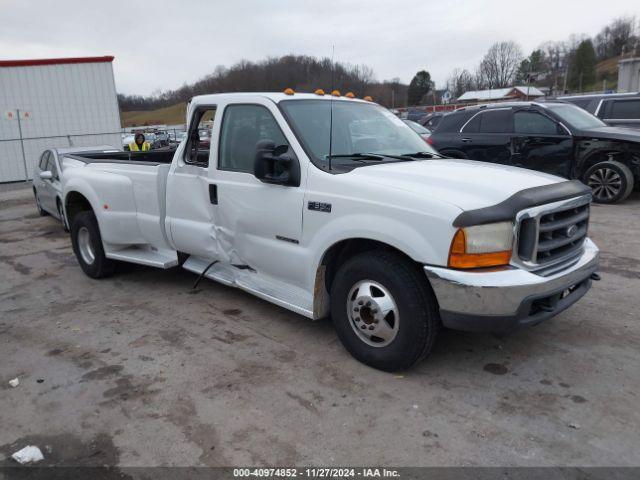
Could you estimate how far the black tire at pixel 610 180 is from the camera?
8953 millimetres

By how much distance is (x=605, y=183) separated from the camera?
9.20 m

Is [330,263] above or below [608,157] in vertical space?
below

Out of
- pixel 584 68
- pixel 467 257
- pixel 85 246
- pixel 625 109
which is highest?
pixel 584 68

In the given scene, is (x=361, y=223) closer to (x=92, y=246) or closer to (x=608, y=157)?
(x=92, y=246)

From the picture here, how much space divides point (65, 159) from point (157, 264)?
8.67 feet

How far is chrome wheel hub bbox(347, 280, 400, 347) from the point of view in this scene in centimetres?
343

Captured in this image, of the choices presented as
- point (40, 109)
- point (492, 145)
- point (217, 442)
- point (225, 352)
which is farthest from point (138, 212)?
point (40, 109)

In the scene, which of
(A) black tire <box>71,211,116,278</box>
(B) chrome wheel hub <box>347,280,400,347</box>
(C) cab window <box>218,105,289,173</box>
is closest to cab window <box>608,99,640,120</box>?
(C) cab window <box>218,105,289,173</box>

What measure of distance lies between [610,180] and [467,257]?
25.0ft

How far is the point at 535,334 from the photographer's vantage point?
415cm

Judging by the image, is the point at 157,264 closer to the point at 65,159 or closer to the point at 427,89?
the point at 65,159

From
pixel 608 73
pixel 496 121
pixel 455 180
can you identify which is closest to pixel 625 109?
pixel 496 121

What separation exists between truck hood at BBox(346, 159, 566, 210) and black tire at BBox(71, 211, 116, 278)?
3.69 m

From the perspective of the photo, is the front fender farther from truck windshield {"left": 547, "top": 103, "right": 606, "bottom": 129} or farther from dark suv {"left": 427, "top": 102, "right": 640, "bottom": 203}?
truck windshield {"left": 547, "top": 103, "right": 606, "bottom": 129}
